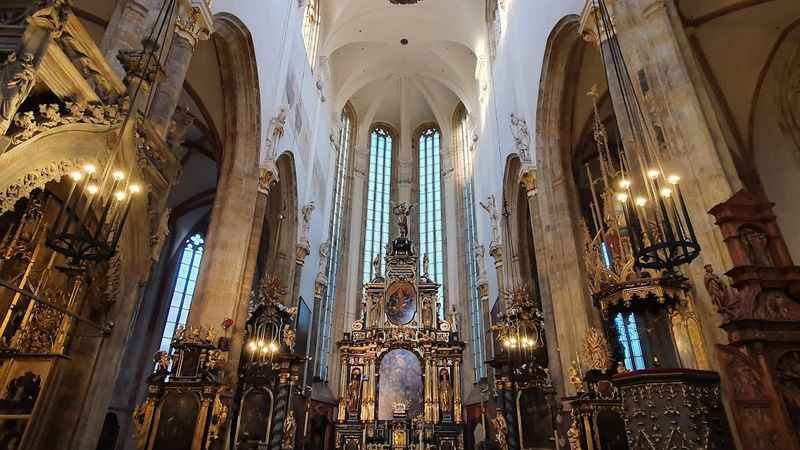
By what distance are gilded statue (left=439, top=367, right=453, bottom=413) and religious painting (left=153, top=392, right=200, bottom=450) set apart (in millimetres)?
9585

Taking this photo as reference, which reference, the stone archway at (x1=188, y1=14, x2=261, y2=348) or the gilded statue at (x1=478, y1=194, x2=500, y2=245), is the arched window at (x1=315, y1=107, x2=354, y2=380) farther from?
the stone archway at (x1=188, y1=14, x2=261, y2=348)

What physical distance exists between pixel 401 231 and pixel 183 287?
30.4 ft

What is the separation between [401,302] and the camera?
18.4m

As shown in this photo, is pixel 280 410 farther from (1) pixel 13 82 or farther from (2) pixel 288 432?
(1) pixel 13 82

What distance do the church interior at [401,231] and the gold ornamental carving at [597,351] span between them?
0.14 ft

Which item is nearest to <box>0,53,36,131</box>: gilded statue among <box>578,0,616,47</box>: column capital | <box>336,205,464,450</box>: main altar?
Answer: <box>578,0,616,47</box>: column capital

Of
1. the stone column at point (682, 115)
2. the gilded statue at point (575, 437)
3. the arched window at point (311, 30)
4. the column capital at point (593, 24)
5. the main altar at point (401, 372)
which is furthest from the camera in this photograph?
the arched window at point (311, 30)

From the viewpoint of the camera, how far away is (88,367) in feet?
18.0

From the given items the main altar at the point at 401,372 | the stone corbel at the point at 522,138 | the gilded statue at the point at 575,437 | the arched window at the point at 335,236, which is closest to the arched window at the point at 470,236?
the main altar at the point at 401,372

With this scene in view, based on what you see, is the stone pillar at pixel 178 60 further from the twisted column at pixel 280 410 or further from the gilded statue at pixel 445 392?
the gilded statue at pixel 445 392

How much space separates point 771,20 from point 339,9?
48.0ft

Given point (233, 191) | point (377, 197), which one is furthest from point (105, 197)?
Result: point (377, 197)

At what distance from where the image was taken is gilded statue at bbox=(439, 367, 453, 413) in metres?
15.8

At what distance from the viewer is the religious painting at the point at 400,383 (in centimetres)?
1603
